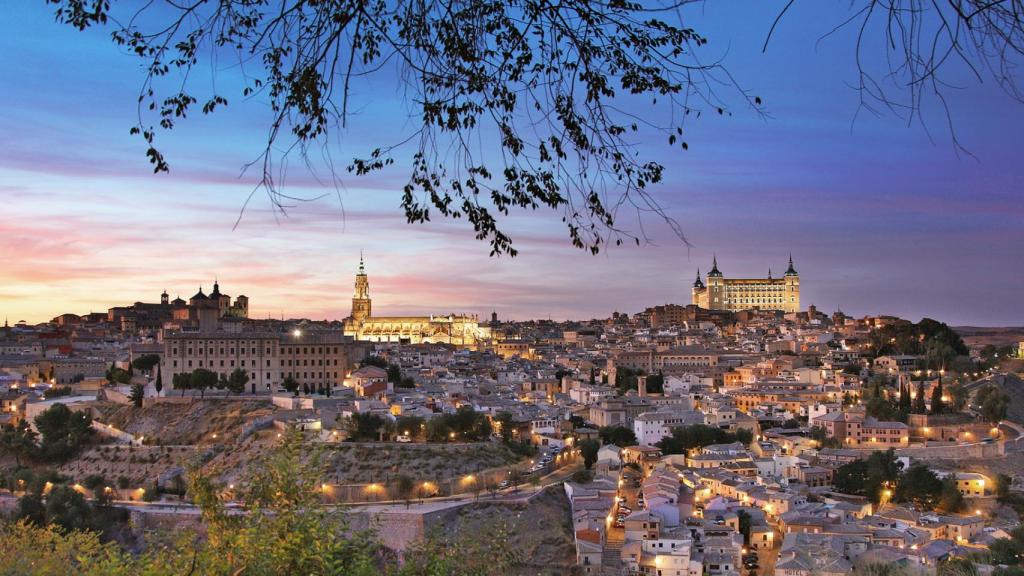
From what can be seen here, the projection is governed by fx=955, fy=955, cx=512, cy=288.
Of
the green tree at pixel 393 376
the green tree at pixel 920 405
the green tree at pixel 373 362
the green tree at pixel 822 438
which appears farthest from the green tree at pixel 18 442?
the green tree at pixel 920 405

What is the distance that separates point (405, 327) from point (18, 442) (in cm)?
4625

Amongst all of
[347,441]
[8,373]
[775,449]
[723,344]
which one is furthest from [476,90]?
[723,344]

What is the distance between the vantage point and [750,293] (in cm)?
8338

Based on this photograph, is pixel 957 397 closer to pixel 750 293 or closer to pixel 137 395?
pixel 137 395

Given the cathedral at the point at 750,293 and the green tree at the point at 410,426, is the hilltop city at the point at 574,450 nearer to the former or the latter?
the green tree at the point at 410,426

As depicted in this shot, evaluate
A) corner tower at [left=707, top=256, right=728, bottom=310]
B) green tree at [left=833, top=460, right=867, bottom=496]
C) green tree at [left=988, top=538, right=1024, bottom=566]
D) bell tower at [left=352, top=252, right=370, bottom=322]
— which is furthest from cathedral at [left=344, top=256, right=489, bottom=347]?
green tree at [left=988, top=538, right=1024, bottom=566]

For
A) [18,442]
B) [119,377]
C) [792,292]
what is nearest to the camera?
[18,442]

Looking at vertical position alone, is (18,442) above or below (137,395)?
below

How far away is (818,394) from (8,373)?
29.2 m

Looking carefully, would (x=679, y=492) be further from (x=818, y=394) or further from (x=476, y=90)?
(x=476, y=90)

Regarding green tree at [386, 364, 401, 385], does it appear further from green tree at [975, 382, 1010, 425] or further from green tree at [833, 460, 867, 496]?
green tree at [975, 382, 1010, 425]

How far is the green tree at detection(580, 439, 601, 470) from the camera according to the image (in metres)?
22.8

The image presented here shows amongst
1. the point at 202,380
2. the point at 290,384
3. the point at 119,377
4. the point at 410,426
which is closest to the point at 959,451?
the point at 410,426

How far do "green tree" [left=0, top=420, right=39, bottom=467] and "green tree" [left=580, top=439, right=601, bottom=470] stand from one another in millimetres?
13763
